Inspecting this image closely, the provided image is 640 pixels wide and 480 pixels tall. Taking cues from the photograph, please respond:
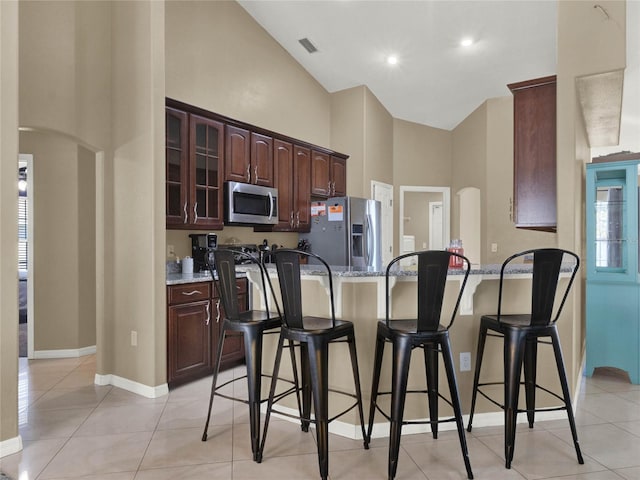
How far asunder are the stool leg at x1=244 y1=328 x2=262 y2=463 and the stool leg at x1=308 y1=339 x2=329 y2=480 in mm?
403

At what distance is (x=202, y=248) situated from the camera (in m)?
4.05

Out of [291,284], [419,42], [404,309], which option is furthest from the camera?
[419,42]

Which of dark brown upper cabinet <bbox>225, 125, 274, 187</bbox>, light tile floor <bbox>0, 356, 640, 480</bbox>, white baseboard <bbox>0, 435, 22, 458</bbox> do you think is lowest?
light tile floor <bbox>0, 356, 640, 480</bbox>

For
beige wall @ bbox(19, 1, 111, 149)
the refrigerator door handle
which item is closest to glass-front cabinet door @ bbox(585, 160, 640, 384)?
the refrigerator door handle

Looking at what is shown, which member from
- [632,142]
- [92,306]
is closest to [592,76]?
[92,306]

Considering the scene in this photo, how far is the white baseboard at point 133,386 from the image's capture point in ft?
10.8

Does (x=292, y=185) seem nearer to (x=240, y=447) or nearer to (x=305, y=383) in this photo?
(x=305, y=383)

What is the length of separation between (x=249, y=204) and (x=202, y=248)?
0.70 m

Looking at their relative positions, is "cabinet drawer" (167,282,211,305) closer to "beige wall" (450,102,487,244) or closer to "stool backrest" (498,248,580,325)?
"stool backrest" (498,248,580,325)

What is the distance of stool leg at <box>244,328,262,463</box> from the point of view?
7.75ft

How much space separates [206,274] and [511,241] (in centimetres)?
448

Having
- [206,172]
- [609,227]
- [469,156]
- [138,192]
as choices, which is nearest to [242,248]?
[206,172]

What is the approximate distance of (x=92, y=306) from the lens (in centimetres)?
471

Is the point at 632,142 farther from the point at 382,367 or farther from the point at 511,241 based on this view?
the point at 382,367
